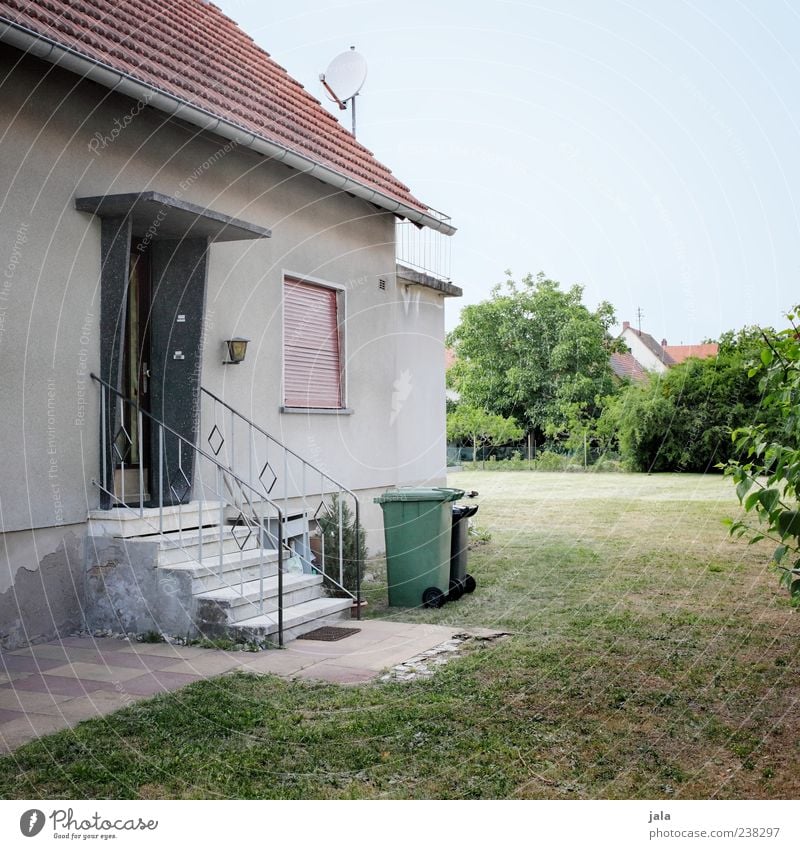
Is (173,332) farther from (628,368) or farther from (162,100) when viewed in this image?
(628,368)

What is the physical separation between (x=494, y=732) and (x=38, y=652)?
351 cm

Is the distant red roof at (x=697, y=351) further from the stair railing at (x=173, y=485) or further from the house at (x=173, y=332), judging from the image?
the stair railing at (x=173, y=485)

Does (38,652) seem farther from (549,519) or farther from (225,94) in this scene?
(549,519)

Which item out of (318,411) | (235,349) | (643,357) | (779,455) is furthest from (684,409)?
(779,455)

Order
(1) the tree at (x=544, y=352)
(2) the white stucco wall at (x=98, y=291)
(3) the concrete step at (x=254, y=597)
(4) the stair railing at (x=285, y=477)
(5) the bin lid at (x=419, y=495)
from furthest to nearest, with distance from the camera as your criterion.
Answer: (1) the tree at (x=544, y=352) < (4) the stair railing at (x=285, y=477) < (5) the bin lid at (x=419, y=495) < (3) the concrete step at (x=254, y=597) < (2) the white stucco wall at (x=98, y=291)

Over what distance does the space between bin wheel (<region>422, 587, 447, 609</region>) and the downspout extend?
4.17 metres

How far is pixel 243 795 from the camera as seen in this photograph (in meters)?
3.59

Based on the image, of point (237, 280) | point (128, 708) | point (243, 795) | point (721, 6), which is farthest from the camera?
point (237, 280)

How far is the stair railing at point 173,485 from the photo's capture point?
6.98 metres

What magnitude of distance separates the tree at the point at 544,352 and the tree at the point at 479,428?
1.55 metres

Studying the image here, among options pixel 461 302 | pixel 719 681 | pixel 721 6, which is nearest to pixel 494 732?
pixel 719 681

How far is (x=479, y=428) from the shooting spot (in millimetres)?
16062

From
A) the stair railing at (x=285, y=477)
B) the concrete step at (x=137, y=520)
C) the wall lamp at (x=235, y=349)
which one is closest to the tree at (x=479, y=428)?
the stair railing at (x=285, y=477)

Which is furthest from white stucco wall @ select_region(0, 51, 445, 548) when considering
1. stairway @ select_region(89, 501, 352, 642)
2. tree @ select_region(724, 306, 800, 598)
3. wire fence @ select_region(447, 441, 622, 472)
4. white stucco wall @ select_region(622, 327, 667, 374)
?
wire fence @ select_region(447, 441, 622, 472)
